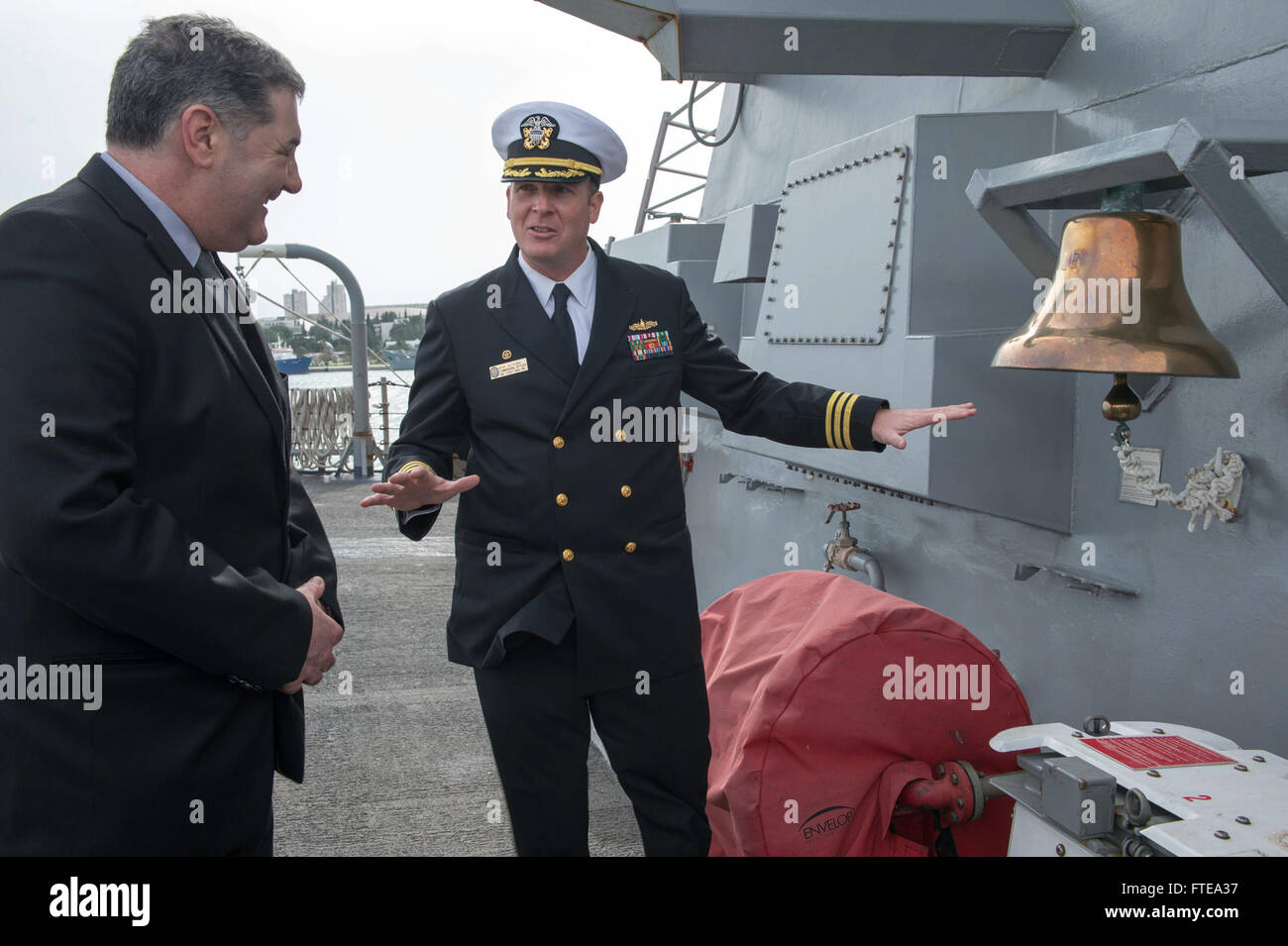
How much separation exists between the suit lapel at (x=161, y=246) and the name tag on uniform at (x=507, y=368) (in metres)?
0.69

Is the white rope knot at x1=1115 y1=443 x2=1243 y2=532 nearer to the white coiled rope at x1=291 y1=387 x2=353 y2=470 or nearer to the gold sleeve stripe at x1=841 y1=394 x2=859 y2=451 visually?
the gold sleeve stripe at x1=841 y1=394 x2=859 y2=451

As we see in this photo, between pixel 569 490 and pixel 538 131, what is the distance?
83 cm

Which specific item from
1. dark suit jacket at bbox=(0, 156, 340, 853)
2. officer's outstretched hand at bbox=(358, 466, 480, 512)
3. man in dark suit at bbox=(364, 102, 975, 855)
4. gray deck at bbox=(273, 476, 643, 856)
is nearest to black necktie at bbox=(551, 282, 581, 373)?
man in dark suit at bbox=(364, 102, 975, 855)

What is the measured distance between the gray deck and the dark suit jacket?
2.01 metres

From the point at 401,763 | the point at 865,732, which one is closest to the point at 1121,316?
the point at 865,732

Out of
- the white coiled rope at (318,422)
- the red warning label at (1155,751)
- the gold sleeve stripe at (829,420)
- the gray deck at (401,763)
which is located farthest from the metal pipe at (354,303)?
the red warning label at (1155,751)

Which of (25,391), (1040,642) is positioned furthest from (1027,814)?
(25,391)

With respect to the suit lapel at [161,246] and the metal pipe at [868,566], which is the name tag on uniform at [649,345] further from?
the metal pipe at [868,566]

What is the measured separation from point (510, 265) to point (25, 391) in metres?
1.24

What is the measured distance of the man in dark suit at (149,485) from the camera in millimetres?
1289

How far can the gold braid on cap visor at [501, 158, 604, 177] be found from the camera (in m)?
2.25

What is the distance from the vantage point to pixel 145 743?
1444 millimetres

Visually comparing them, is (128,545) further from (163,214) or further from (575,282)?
(575,282)

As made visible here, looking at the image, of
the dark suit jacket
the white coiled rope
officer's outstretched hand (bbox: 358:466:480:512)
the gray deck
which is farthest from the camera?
the white coiled rope
